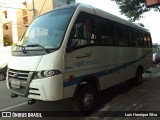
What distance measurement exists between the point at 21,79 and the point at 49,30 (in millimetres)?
1406

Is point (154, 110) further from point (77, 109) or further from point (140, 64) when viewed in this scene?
point (140, 64)

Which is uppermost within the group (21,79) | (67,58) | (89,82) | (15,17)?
(15,17)

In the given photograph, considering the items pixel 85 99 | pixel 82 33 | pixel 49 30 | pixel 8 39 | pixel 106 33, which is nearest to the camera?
pixel 49 30

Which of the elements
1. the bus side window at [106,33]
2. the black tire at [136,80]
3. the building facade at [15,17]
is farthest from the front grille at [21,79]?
the building facade at [15,17]

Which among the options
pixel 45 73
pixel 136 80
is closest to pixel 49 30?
pixel 45 73

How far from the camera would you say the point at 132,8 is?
2173 centimetres

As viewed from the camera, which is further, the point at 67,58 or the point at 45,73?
the point at 67,58

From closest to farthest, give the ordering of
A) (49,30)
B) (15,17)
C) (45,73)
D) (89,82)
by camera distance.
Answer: (45,73) → (49,30) → (89,82) → (15,17)

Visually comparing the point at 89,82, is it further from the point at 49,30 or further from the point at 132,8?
the point at 132,8

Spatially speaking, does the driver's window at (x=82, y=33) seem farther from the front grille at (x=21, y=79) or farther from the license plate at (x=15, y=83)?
the license plate at (x=15, y=83)

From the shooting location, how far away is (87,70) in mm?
6789

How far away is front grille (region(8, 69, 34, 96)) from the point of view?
591cm

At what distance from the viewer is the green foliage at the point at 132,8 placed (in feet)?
70.0

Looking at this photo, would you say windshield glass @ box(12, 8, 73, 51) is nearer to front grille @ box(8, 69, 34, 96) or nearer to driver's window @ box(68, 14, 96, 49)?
driver's window @ box(68, 14, 96, 49)
